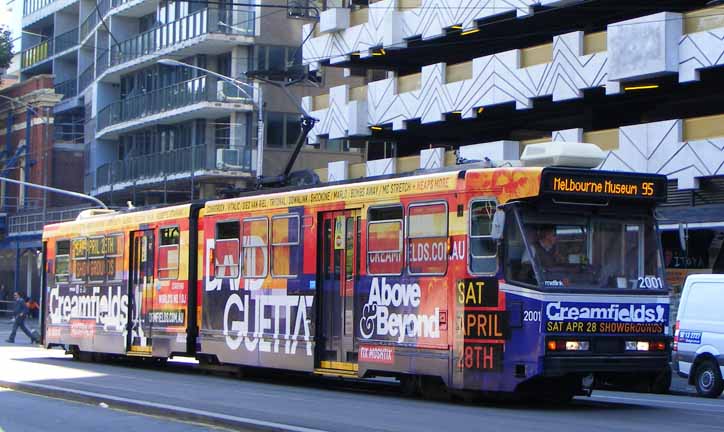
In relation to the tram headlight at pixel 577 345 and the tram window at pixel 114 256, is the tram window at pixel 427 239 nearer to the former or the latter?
the tram headlight at pixel 577 345

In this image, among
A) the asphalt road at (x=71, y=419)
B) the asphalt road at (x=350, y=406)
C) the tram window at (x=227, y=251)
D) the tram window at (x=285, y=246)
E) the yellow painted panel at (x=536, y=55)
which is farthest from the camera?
the yellow painted panel at (x=536, y=55)

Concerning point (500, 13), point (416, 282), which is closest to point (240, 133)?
point (500, 13)

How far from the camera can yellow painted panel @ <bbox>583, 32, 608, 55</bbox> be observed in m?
31.9

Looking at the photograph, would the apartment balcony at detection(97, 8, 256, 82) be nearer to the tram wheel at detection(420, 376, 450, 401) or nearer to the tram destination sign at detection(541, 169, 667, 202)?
the tram wheel at detection(420, 376, 450, 401)

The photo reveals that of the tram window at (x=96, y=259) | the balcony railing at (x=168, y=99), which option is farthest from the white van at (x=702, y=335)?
the balcony railing at (x=168, y=99)

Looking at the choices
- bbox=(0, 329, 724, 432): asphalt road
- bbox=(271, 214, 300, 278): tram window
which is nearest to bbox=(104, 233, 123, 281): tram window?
bbox=(0, 329, 724, 432): asphalt road

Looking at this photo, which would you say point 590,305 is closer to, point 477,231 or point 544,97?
point 477,231

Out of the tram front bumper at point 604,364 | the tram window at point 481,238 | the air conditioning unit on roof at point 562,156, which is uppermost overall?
the air conditioning unit on roof at point 562,156

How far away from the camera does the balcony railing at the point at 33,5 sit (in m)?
77.9

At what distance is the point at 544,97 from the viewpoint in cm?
3431

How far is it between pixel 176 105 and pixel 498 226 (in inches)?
1593

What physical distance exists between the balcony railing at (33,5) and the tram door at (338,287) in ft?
201

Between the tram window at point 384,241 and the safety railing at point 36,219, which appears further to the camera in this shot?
the safety railing at point 36,219

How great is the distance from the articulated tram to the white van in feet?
19.3
